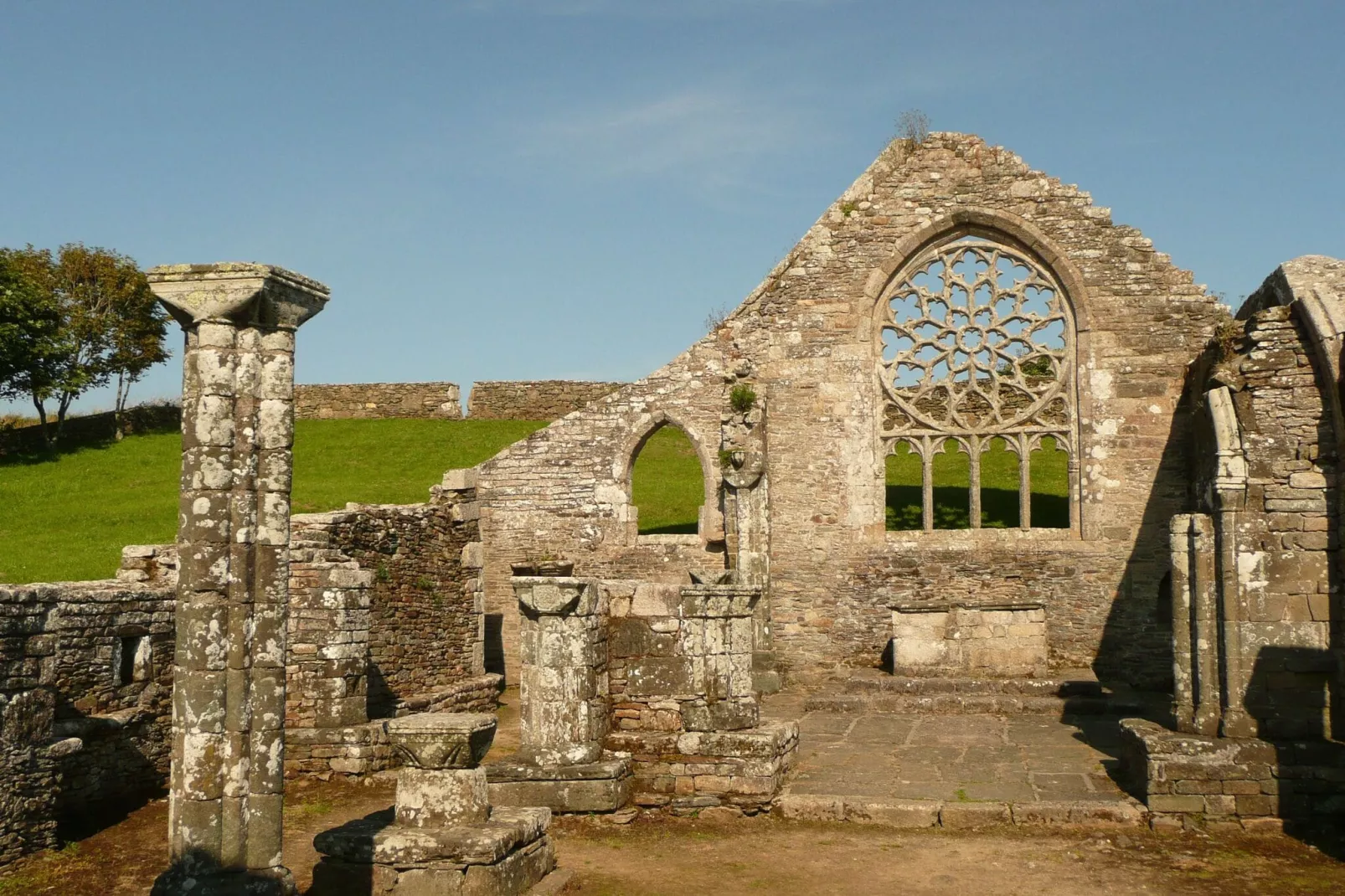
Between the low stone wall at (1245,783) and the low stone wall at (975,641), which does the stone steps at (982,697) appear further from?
the low stone wall at (1245,783)

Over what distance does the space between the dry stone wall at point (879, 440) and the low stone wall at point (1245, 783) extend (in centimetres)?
645

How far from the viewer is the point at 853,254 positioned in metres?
17.0

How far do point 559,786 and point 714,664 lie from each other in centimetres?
159

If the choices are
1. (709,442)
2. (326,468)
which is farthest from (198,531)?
(326,468)

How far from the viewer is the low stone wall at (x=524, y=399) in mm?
33375

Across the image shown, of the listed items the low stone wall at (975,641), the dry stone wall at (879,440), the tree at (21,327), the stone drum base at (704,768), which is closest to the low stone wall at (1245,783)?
the stone drum base at (704,768)

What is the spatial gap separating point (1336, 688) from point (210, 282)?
824cm

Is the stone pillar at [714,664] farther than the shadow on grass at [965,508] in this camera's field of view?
No

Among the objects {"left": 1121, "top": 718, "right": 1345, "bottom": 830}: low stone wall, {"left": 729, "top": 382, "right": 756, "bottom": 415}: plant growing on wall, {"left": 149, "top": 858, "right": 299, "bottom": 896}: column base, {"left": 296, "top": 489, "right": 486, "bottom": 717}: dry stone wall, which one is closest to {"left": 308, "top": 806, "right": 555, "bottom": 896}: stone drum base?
{"left": 149, "top": 858, "right": 299, "bottom": 896}: column base

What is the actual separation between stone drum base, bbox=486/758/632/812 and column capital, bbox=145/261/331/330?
459 cm

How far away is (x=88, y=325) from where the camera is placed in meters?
30.8

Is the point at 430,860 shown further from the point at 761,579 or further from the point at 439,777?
the point at 761,579

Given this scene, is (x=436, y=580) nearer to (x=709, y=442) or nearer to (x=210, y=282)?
(x=709, y=442)

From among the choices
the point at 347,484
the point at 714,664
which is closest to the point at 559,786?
the point at 714,664
